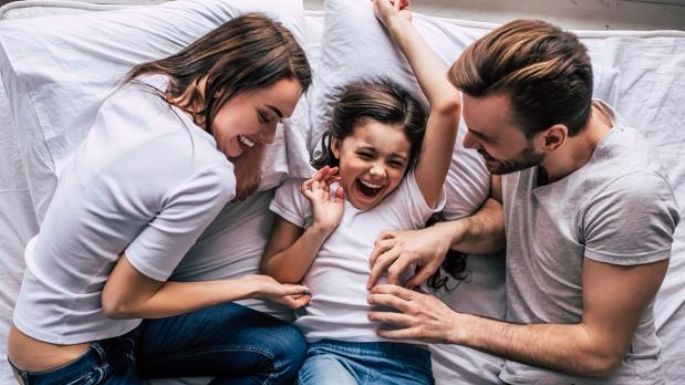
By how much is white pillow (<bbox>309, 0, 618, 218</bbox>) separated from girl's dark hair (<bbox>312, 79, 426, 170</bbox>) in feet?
0.10

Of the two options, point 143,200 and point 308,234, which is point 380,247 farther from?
point 143,200

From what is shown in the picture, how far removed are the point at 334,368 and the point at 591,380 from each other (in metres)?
0.49

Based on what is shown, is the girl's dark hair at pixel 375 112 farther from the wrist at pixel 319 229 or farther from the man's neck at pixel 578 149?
the man's neck at pixel 578 149

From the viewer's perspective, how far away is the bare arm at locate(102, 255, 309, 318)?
0.98 m

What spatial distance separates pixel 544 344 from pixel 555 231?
0.69 feet

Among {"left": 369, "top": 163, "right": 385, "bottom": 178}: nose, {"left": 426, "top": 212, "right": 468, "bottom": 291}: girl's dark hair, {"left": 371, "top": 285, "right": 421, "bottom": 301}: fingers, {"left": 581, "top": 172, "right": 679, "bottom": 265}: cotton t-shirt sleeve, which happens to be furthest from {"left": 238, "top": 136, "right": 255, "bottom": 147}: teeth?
{"left": 581, "top": 172, "right": 679, "bottom": 265}: cotton t-shirt sleeve

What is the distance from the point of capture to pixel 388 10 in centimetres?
134

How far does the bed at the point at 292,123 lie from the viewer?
118 cm

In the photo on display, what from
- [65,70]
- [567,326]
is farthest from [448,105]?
[65,70]

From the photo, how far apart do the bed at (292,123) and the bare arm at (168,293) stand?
0.46ft

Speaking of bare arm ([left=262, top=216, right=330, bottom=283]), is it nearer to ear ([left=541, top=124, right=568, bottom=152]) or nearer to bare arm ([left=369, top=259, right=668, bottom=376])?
bare arm ([left=369, top=259, right=668, bottom=376])

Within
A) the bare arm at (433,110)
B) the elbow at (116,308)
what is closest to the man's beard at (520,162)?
the bare arm at (433,110)

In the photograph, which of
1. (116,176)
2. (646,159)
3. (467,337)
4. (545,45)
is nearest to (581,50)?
(545,45)

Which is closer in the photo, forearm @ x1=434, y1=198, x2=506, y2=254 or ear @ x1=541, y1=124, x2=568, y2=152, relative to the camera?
ear @ x1=541, y1=124, x2=568, y2=152
